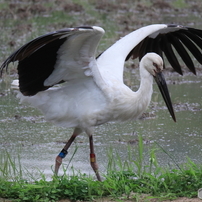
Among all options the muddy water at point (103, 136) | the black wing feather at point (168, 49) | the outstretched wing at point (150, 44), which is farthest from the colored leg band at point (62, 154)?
the black wing feather at point (168, 49)

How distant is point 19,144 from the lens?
6344mm

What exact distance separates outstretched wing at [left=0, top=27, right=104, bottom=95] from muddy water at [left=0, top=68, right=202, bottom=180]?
85 cm

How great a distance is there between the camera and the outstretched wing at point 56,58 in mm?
4586

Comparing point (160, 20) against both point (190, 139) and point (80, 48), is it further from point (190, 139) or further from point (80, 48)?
point (80, 48)

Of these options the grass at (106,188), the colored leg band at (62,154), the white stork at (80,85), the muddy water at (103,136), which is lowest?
the muddy water at (103,136)

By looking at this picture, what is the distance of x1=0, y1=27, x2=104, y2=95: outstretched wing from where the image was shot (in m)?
4.59

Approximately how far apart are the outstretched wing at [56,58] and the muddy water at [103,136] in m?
0.85

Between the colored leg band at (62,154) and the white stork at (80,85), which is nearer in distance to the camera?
the white stork at (80,85)

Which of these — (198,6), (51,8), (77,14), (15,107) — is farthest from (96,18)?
(15,107)

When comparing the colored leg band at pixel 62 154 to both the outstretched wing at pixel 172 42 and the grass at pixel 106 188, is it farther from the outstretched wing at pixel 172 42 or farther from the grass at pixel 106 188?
the outstretched wing at pixel 172 42

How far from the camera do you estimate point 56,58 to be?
198 inches

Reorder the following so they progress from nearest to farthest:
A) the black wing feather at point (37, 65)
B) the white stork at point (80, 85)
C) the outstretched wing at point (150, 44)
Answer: the black wing feather at point (37, 65) < the white stork at point (80, 85) < the outstretched wing at point (150, 44)

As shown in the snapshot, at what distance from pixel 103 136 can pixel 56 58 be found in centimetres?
189

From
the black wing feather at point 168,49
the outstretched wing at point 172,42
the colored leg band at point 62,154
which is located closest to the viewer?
the colored leg band at point 62,154
